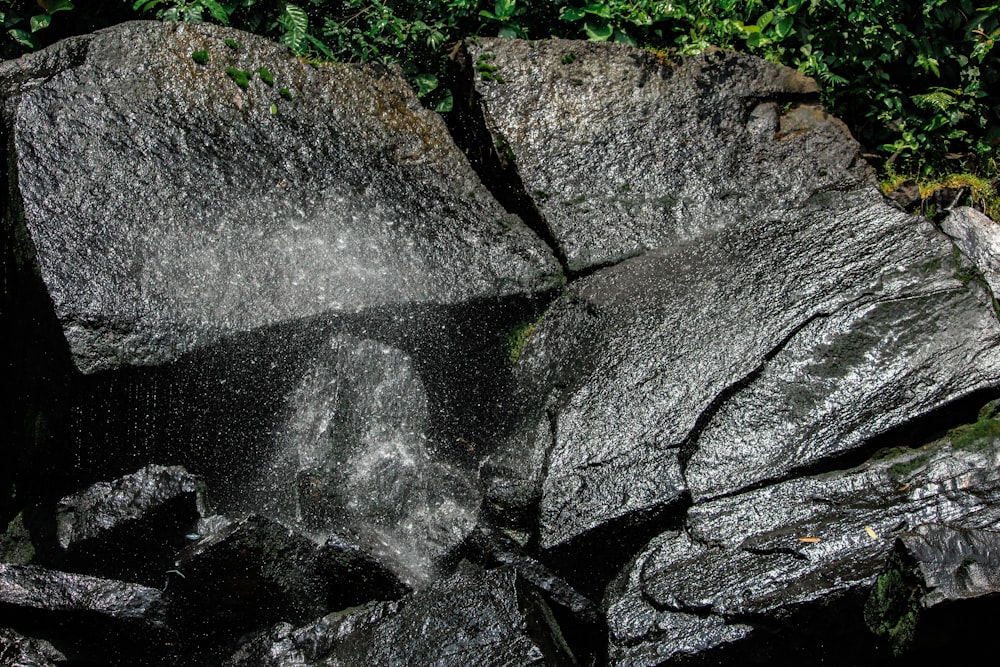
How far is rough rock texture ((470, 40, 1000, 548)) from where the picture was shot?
406 cm

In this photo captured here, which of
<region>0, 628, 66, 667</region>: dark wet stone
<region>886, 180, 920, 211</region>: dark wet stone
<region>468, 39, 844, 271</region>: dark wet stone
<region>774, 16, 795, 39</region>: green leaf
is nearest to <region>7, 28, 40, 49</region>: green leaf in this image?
<region>468, 39, 844, 271</region>: dark wet stone

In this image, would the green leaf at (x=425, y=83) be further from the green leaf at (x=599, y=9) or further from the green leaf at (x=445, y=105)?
the green leaf at (x=599, y=9)

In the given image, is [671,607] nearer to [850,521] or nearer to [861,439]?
[850,521]

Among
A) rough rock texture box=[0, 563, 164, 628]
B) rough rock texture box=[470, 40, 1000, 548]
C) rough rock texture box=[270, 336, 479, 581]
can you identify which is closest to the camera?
rough rock texture box=[0, 563, 164, 628]

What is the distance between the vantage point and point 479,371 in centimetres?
489

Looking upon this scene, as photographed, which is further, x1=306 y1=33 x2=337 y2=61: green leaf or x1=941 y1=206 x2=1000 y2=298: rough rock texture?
x1=306 y1=33 x2=337 y2=61: green leaf

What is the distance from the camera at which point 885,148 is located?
5.90 meters

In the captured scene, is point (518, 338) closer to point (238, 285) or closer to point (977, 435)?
point (238, 285)

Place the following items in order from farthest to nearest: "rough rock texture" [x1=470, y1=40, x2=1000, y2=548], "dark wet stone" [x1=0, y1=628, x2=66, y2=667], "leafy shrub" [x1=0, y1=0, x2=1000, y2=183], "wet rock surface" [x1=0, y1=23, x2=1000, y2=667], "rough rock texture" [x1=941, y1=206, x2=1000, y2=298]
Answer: "leafy shrub" [x1=0, y1=0, x2=1000, y2=183] → "rough rock texture" [x1=941, y1=206, x2=1000, y2=298] → "rough rock texture" [x1=470, y1=40, x2=1000, y2=548] → "dark wet stone" [x1=0, y1=628, x2=66, y2=667] → "wet rock surface" [x1=0, y1=23, x2=1000, y2=667]

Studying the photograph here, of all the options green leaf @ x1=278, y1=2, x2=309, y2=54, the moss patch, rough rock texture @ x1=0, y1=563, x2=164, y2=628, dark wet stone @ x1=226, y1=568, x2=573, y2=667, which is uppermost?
green leaf @ x1=278, y1=2, x2=309, y2=54

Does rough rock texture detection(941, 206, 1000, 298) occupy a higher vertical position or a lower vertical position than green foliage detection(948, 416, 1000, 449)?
higher

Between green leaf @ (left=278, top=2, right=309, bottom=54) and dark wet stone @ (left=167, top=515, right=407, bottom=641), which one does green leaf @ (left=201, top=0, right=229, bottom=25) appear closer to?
green leaf @ (left=278, top=2, right=309, bottom=54)

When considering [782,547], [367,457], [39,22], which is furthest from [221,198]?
[782,547]

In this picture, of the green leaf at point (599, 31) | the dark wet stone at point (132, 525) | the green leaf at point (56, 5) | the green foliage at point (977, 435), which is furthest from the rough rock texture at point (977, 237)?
the green leaf at point (56, 5)
